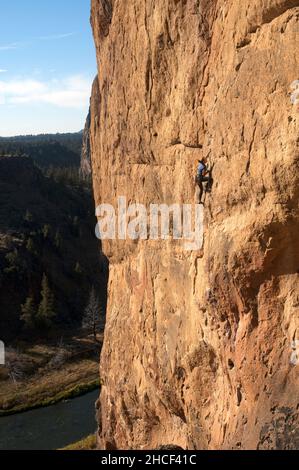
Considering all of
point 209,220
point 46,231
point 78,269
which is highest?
point 209,220

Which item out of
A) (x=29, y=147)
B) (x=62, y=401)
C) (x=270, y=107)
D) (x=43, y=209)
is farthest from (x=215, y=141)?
(x=29, y=147)

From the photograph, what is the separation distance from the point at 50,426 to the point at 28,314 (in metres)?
23.1

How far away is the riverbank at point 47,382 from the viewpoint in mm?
44656

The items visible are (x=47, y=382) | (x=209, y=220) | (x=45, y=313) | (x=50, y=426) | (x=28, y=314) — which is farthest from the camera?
(x=45, y=313)

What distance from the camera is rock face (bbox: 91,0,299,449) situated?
10898mm

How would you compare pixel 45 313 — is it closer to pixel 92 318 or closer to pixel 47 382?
pixel 92 318

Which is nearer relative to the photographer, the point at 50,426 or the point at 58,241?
the point at 50,426

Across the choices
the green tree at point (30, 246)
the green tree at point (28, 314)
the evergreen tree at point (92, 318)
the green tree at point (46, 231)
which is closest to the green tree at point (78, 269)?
the green tree at point (30, 246)

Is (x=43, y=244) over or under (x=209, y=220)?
under

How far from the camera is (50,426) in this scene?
40.0 m

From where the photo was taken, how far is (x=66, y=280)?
A: 7575 cm

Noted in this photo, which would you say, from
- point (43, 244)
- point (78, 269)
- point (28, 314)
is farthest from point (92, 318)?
point (43, 244)

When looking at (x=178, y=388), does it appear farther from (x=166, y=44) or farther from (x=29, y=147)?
(x=29, y=147)

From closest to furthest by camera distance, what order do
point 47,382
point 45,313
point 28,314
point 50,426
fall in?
point 50,426 → point 47,382 → point 28,314 → point 45,313
